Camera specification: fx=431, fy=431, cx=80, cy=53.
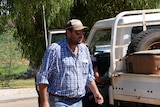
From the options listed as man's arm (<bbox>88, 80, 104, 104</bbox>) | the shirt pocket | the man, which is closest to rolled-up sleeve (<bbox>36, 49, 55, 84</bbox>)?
the man

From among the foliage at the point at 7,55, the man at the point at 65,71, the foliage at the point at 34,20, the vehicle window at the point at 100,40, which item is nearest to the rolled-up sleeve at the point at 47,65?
the man at the point at 65,71

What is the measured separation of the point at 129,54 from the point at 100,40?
1.47 meters

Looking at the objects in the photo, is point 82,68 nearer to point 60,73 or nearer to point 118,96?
point 60,73

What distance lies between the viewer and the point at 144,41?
5.70 m

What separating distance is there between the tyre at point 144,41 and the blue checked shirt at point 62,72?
143cm

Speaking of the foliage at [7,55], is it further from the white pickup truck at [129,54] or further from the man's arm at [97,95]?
the man's arm at [97,95]

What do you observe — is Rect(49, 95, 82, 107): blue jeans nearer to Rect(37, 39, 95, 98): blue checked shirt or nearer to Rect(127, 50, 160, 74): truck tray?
Rect(37, 39, 95, 98): blue checked shirt

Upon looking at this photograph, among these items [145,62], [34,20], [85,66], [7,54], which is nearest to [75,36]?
[85,66]

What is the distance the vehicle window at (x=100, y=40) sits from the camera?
672cm

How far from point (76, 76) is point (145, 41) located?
167cm

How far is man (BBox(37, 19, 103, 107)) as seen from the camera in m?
4.30

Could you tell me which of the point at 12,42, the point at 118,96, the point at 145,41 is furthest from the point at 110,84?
the point at 12,42

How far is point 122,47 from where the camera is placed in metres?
5.93

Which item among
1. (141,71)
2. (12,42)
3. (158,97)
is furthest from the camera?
(12,42)
